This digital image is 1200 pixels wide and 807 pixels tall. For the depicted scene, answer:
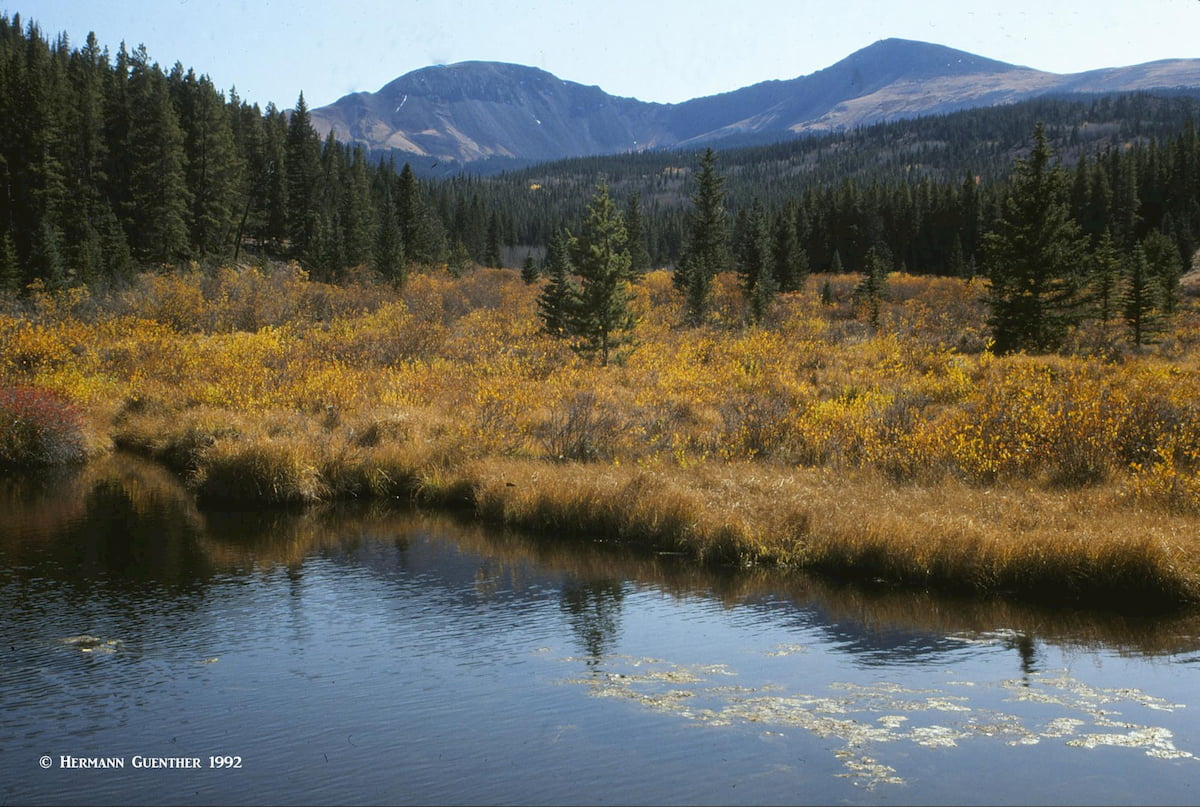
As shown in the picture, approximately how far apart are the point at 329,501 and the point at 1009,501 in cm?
1409

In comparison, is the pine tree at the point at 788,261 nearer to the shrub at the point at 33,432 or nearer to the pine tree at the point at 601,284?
the pine tree at the point at 601,284

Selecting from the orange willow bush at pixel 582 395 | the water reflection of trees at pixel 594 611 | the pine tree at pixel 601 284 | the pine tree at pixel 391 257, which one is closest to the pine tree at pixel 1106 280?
the orange willow bush at pixel 582 395

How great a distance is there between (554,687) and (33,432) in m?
20.1

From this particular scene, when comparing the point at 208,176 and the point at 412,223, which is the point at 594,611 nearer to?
the point at 208,176

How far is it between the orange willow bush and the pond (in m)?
5.00

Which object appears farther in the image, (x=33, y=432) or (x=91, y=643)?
(x=33, y=432)

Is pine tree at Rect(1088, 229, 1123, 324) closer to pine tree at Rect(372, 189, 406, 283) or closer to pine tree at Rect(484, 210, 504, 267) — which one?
pine tree at Rect(372, 189, 406, 283)

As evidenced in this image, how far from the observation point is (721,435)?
67.1 feet

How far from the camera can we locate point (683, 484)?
17234 mm

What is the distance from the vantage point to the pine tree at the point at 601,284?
33.2 metres

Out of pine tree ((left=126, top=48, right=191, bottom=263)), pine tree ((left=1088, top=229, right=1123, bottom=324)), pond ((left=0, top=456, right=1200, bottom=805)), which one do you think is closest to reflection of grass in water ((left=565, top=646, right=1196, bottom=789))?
pond ((left=0, top=456, right=1200, bottom=805))

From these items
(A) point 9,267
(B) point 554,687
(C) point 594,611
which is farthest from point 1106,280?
(A) point 9,267

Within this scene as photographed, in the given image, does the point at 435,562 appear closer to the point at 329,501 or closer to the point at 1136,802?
the point at 329,501

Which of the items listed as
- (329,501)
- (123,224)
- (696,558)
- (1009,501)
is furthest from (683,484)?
(123,224)
